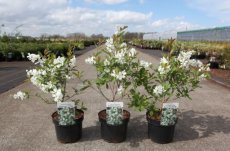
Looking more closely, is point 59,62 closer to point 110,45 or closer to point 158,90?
point 110,45

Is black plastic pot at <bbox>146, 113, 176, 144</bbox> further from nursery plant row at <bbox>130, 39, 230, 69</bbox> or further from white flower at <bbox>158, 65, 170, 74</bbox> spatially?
nursery plant row at <bbox>130, 39, 230, 69</bbox>

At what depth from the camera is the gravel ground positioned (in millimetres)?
4070

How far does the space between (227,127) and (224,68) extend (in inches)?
348

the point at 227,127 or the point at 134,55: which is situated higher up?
the point at 134,55

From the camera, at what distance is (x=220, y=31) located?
1161 inches

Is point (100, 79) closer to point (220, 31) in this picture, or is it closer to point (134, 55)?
point (134, 55)

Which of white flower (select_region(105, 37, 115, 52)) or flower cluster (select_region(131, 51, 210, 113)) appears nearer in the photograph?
flower cluster (select_region(131, 51, 210, 113))

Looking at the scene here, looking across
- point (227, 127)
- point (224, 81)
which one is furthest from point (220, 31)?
point (227, 127)

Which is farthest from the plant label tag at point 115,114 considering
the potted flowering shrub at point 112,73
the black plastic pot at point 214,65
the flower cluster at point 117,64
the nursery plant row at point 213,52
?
the black plastic pot at point 214,65

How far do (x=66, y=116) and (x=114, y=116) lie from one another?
0.70 meters

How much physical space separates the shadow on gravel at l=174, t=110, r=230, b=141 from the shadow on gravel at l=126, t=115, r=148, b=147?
53 centimetres

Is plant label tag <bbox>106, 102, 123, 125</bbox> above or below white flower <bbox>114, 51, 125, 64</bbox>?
below

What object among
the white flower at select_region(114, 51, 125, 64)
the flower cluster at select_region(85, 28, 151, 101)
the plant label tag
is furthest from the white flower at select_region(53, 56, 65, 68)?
the plant label tag

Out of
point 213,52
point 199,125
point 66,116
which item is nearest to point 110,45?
point 66,116
